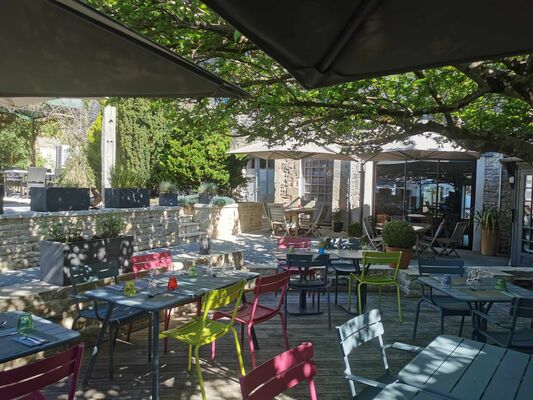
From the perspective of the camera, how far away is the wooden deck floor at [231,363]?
3.65 m

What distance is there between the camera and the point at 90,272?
4.31m

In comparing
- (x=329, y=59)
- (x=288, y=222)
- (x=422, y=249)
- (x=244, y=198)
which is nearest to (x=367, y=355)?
(x=329, y=59)

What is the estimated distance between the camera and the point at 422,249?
9.66 m

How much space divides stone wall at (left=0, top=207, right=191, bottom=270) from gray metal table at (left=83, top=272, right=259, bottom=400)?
10.5ft

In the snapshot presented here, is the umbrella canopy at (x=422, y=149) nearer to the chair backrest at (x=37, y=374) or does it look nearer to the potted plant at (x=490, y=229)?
the potted plant at (x=490, y=229)

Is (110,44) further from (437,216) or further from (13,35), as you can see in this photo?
(437,216)

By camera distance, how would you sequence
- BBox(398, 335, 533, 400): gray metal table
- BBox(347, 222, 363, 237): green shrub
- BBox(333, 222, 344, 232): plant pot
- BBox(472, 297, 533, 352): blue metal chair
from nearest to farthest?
BBox(398, 335, 533, 400): gray metal table → BBox(472, 297, 533, 352): blue metal chair → BBox(347, 222, 363, 237): green shrub → BBox(333, 222, 344, 232): plant pot

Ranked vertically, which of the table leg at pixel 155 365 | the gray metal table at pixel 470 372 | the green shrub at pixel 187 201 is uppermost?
the green shrub at pixel 187 201

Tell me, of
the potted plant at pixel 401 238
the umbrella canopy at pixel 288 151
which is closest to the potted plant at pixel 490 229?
the umbrella canopy at pixel 288 151

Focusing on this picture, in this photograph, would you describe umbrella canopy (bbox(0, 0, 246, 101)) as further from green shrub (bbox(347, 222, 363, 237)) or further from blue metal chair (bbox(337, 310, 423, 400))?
green shrub (bbox(347, 222, 363, 237))

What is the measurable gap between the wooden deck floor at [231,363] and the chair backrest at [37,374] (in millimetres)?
1501

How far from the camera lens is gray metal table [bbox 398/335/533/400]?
2197 millimetres

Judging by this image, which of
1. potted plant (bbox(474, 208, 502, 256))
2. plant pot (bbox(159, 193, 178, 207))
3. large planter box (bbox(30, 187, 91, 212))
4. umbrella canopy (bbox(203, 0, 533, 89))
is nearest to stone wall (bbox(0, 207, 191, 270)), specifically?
large planter box (bbox(30, 187, 91, 212))

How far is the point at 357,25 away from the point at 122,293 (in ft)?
9.01
